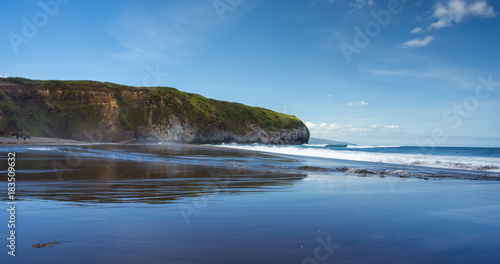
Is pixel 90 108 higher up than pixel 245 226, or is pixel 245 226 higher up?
pixel 90 108

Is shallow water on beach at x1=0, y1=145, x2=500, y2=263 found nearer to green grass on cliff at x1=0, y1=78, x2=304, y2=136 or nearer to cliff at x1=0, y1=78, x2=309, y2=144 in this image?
cliff at x1=0, y1=78, x2=309, y2=144

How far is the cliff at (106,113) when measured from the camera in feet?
169

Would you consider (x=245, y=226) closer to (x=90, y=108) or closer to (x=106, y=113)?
(x=106, y=113)

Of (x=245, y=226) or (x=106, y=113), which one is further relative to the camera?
(x=106, y=113)

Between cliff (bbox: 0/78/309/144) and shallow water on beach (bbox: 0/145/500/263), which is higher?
cliff (bbox: 0/78/309/144)

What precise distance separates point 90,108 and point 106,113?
323cm

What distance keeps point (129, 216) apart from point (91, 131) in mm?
59633

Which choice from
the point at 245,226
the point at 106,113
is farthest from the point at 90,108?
the point at 245,226

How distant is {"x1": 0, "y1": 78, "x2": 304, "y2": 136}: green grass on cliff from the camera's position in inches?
2031

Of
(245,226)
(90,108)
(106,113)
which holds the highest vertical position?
(90,108)

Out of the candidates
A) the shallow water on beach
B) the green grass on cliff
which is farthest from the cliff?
the shallow water on beach

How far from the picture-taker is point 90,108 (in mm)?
59125

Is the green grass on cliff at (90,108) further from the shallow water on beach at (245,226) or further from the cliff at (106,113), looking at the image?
the shallow water on beach at (245,226)

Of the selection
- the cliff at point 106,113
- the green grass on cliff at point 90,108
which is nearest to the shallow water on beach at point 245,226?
the cliff at point 106,113
